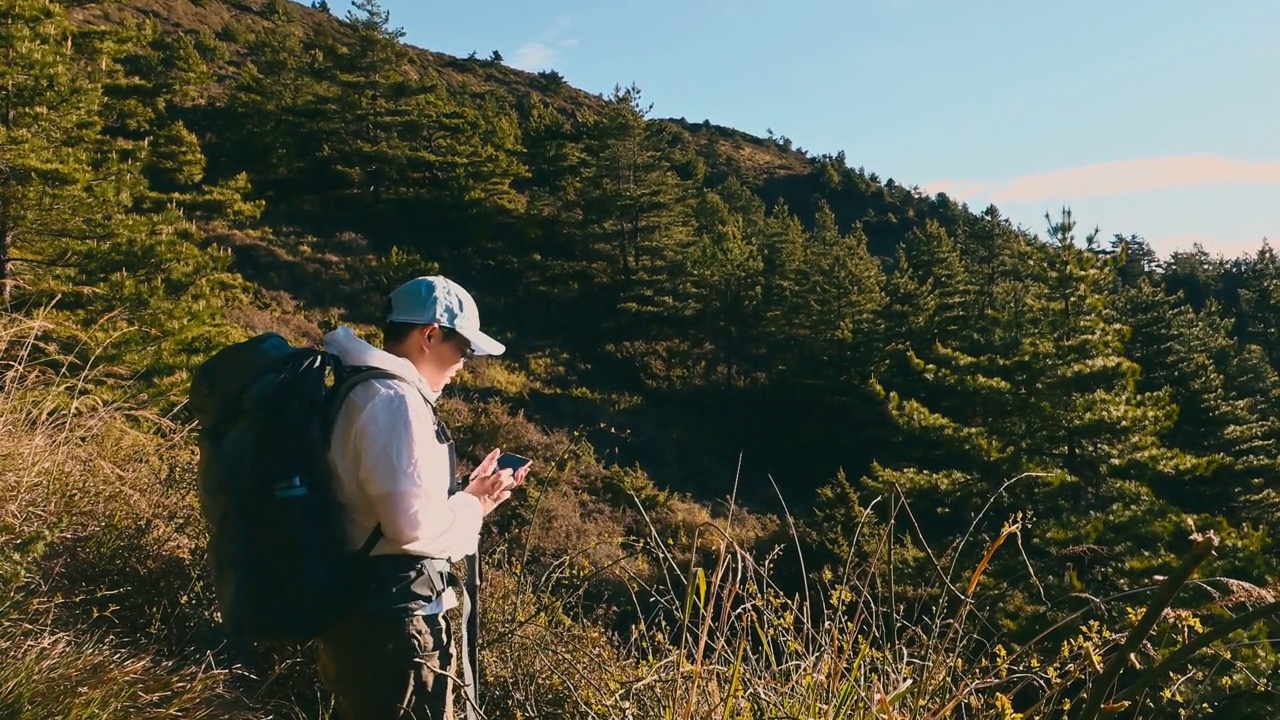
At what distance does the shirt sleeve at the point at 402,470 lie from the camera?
1.69 metres

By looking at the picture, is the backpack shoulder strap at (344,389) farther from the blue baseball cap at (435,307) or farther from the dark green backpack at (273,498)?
the blue baseball cap at (435,307)

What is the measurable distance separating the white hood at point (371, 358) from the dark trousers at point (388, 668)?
475 millimetres

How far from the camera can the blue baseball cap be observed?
2.00 m

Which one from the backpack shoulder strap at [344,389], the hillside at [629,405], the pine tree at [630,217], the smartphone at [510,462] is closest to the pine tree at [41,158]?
the hillside at [629,405]

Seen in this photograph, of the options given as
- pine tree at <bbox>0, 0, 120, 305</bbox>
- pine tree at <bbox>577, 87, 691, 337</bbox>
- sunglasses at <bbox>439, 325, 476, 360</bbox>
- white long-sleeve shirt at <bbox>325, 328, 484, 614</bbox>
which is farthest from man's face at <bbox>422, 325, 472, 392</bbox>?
pine tree at <bbox>577, 87, 691, 337</bbox>

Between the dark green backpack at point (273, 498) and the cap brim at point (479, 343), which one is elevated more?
the cap brim at point (479, 343)

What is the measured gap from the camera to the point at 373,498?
5.59 feet

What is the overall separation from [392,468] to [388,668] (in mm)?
425

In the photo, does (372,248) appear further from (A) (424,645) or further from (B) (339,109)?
(A) (424,645)

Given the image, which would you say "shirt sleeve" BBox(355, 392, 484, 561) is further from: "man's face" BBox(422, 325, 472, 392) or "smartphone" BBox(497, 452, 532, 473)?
"smartphone" BBox(497, 452, 532, 473)

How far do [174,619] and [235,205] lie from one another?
24022 millimetres

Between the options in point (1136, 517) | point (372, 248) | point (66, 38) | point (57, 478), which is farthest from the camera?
point (372, 248)

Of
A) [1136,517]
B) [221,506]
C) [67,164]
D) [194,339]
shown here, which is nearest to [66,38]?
[67,164]

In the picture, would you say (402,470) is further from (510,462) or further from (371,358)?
(510,462)
